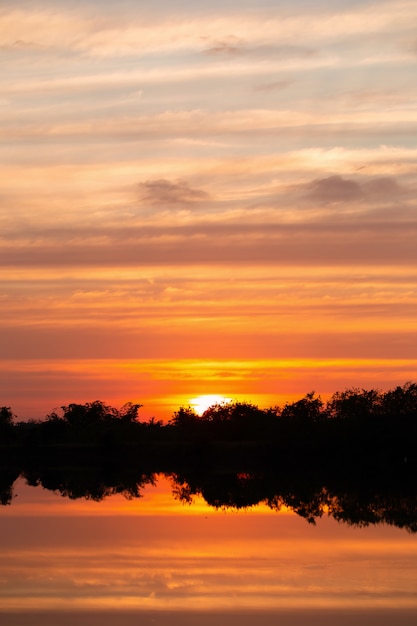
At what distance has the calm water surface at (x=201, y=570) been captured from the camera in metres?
14.3

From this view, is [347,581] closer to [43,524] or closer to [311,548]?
[311,548]

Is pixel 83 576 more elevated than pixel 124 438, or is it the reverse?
pixel 124 438

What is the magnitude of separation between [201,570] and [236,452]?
4327 cm

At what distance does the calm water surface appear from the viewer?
14.3 meters

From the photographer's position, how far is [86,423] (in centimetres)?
7212

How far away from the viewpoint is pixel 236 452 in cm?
6134

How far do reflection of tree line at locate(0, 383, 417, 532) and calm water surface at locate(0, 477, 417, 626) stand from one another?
8006 mm

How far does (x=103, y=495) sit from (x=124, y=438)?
27.4m

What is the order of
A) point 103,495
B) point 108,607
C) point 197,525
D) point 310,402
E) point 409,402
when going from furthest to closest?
point 310,402 < point 409,402 < point 103,495 < point 197,525 < point 108,607

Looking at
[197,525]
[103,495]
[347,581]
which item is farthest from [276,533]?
[103,495]

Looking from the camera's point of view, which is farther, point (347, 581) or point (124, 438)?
point (124, 438)

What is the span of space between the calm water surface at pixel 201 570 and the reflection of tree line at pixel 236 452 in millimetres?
8006

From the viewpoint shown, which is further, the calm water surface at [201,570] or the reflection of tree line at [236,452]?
the reflection of tree line at [236,452]

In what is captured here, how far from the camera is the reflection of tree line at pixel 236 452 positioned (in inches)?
1537
